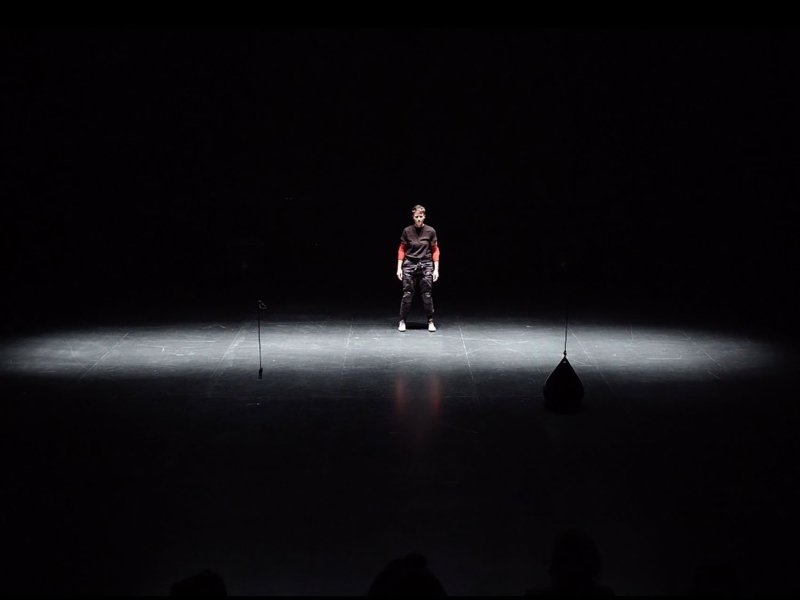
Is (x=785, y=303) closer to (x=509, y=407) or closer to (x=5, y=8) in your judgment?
(x=509, y=407)

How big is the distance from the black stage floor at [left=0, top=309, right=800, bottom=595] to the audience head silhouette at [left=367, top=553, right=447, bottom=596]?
3.40 ft

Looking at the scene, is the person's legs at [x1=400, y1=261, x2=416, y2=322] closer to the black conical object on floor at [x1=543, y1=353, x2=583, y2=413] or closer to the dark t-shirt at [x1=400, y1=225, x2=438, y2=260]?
the dark t-shirt at [x1=400, y1=225, x2=438, y2=260]

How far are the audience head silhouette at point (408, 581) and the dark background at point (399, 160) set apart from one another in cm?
870

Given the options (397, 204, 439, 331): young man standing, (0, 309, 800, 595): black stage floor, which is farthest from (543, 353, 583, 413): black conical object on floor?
(397, 204, 439, 331): young man standing

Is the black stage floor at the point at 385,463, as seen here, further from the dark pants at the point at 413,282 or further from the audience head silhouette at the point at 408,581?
the audience head silhouette at the point at 408,581

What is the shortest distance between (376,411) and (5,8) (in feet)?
13.8

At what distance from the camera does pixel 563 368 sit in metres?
6.25

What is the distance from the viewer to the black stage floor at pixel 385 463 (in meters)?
3.98

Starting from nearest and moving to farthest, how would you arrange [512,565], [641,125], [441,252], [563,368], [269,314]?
1. [512,565]
2. [563,368]
3. [269,314]
4. [641,125]
5. [441,252]

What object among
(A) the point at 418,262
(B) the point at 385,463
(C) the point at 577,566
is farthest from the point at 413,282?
(C) the point at 577,566

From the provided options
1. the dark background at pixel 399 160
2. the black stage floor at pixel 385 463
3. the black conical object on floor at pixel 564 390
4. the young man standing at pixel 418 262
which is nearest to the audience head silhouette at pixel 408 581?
the black stage floor at pixel 385 463

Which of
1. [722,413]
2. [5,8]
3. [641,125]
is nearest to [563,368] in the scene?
[722,413]

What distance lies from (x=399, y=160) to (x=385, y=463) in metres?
8.15

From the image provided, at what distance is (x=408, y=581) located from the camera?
263 centimetres
